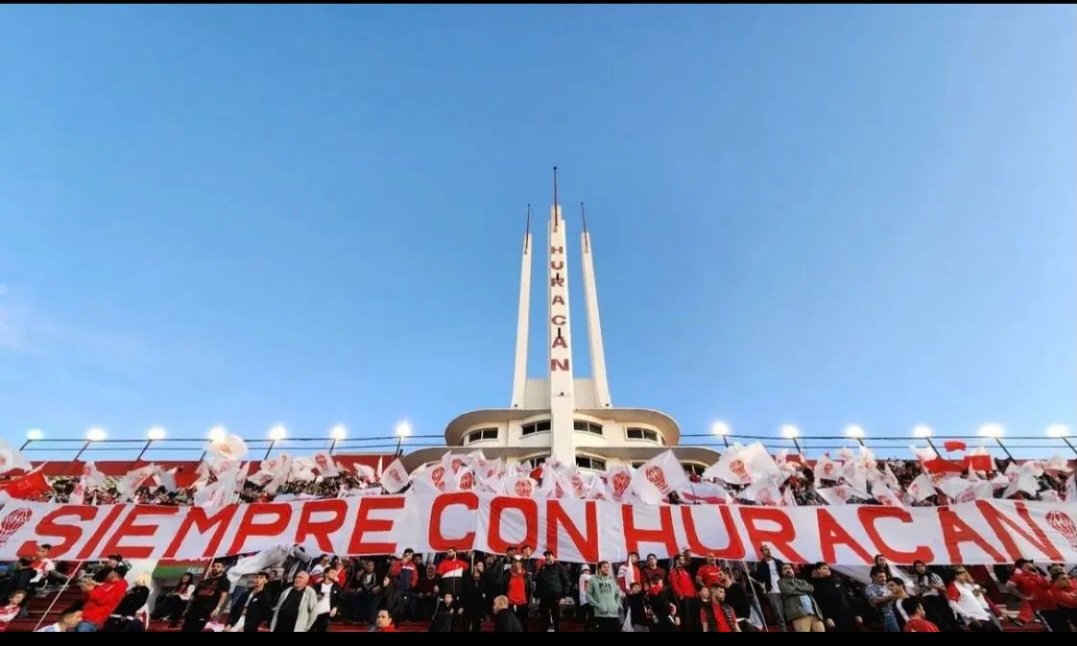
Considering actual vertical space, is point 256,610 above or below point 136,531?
below

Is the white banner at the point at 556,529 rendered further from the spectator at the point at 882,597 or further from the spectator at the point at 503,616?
the spectator at the point at 503,616

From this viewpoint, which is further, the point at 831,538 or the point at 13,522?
the point at 13,522

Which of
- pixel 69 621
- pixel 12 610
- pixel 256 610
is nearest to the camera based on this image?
pixel 69 621

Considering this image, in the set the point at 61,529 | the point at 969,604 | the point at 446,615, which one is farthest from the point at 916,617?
the point at 61,529

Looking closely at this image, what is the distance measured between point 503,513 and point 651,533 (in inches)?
139

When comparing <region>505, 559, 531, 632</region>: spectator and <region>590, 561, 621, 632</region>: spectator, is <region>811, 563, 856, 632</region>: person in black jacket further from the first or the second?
<region>505, 559, 531, 632</region>: spectator

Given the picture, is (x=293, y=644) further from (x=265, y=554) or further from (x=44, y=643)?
(x=265, y=554)

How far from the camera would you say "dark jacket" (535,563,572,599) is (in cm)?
1247

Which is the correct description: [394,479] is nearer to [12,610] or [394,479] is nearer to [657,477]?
[657,477]

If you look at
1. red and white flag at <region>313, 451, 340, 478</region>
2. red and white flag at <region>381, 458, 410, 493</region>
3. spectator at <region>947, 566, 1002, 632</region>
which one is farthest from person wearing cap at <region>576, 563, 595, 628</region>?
red and white flag at <region>313, 451, 340, 478</region>

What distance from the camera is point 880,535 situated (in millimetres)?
14117

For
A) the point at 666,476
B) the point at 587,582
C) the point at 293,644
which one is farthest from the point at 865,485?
the point at 293,644

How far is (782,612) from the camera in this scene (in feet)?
39.4

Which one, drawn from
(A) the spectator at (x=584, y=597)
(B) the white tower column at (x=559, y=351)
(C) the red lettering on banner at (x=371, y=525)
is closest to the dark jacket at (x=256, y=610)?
(C) the red lettering on banner at (x=371, y=525)
